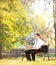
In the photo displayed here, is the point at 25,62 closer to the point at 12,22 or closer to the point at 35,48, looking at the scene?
the point at 35,48

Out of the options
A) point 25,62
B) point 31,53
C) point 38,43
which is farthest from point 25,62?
point 38,43

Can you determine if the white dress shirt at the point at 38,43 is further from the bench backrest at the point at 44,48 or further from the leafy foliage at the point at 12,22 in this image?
the leafy foliage at the point at 12,22

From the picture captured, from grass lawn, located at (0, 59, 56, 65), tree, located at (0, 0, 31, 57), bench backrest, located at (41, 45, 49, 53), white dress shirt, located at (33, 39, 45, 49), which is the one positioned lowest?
grass lawn, located at (0, 59, 56, 65)

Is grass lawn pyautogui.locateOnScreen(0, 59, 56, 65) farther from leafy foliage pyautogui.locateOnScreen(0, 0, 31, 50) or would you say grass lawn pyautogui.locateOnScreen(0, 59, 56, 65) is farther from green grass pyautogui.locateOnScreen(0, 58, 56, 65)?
leafy foliage pyautogui.locateOnScreen(0, 0, 31, 50)

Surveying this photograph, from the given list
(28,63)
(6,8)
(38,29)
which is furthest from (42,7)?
(28,63)

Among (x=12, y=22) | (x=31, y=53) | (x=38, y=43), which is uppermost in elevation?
(x=12, y=22)

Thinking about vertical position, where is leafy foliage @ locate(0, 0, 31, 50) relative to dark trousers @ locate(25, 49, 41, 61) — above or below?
above

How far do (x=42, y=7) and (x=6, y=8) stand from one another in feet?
1.69

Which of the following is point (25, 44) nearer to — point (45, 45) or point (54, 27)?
point (45, 45)

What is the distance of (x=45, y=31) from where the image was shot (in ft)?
10.2

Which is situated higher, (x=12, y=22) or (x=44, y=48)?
(x=12, y=22)

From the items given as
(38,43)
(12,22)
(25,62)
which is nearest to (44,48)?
(38,43)

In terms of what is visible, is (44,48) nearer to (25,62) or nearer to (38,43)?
(38,43)

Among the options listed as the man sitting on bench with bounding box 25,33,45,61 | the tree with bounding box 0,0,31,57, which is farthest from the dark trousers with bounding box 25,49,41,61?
the tree with bounding box 0,0,31,57
